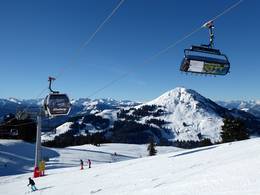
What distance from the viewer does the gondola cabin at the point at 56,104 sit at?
34812 millimetres

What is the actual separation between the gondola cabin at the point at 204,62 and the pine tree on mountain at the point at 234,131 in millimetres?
51456

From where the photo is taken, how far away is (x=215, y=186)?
13.0 m

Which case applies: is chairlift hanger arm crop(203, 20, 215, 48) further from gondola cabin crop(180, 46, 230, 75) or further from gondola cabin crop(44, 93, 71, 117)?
gondola cabin crop(44, 93, 71, 117)

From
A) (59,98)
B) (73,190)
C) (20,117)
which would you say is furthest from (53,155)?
(73,190)

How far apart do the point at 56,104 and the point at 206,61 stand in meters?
21.2

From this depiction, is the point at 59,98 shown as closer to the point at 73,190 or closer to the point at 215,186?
the point at 73,190

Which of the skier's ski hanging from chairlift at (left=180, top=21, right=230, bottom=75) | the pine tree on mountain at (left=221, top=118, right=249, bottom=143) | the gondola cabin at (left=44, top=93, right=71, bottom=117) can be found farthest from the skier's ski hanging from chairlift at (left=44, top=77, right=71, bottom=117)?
the pine tree on mountain at (left=221, top=118, right=249, bottom=143)

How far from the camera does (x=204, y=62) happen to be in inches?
700

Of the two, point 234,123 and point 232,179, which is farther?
point 234,123

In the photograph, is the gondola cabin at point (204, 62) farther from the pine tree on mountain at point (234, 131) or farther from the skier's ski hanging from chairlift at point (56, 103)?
the pine tree on mountain at point (234, 131)

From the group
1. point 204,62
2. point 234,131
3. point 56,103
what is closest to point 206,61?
point 204,62

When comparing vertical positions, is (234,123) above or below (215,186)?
above

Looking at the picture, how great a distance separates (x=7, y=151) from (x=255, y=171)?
80.3m

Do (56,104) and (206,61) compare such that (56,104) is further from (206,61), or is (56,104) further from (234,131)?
(234,131)
